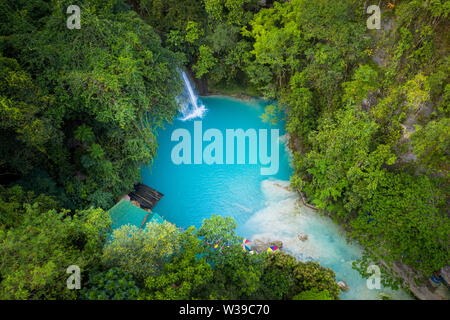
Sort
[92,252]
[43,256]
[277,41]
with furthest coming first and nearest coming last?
[277,41] → [92,252] → [43,256]

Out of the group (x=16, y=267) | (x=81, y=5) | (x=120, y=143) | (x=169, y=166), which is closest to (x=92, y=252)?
(x=16, y=267)

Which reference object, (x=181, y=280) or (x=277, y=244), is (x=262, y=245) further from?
(x=181, y=280)

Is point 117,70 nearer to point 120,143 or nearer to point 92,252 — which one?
point 120,143

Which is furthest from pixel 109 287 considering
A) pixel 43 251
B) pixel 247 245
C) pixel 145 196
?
pixel 145 196

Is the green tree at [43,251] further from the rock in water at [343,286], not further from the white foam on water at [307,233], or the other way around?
the rock in water at [343,286]

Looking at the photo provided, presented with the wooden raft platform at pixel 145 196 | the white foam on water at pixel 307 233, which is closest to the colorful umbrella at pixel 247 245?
the white foam on water at pixel 307 233

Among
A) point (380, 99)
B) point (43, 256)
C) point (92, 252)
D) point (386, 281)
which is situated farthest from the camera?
point (380, 99)

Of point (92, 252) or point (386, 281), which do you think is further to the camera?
point (386, 281)
